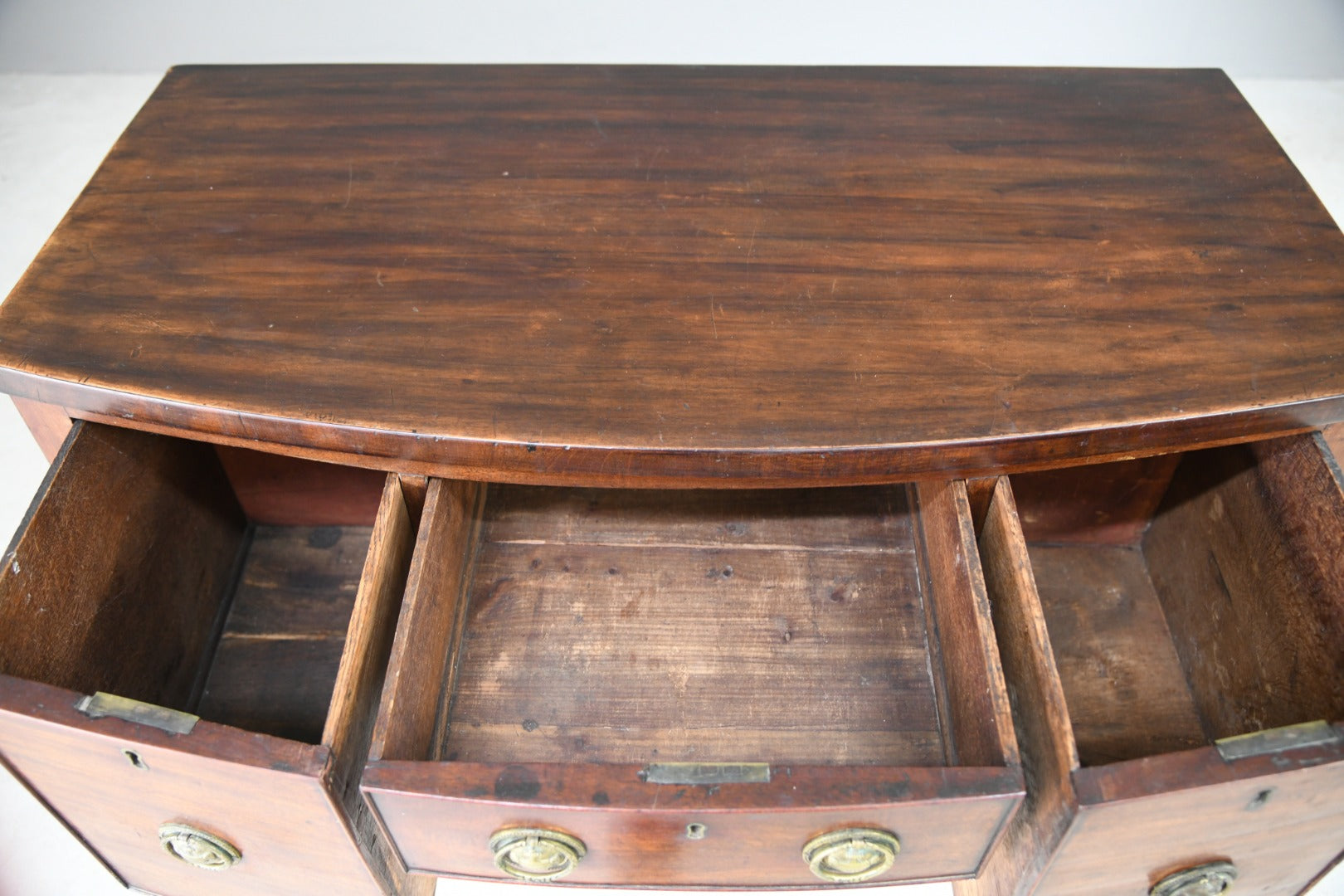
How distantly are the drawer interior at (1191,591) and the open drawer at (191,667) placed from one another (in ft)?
2.30

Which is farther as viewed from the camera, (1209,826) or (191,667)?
(191,667)

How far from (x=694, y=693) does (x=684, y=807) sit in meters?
0.26

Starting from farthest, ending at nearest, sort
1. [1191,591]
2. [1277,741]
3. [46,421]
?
[1191,591] < [46,421] < [1277,741]

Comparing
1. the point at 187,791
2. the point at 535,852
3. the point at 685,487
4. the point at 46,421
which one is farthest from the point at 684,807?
the point at 46,421

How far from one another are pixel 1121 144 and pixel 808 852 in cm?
81

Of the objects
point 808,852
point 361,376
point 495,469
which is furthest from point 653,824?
point 361,376

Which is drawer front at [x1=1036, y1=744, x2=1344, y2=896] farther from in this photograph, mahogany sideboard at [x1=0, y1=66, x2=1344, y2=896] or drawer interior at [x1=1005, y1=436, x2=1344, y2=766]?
drawer interior at [x1=1005, y1=436, x2=1344, y2=766]

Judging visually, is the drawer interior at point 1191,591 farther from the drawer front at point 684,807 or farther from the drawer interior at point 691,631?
the drawer front at point 684,807

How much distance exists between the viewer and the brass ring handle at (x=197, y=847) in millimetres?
977

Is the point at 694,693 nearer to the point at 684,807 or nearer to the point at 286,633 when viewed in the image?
the point at 684,807

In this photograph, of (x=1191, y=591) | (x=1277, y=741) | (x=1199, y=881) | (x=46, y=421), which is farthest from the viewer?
(x=1191, y=591)

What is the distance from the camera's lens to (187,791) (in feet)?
3.02

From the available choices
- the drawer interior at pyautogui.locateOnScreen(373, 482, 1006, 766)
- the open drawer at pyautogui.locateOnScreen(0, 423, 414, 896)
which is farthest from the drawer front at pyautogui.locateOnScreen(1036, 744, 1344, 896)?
the open drawer at pyautogui.locateOnScreen(0, 423, 414, 896)

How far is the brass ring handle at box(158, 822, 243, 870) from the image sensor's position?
98 centimetres
